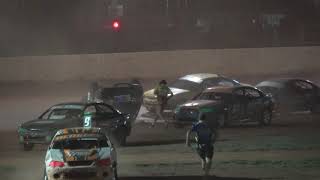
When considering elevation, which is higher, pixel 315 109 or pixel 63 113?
pixel 63 113

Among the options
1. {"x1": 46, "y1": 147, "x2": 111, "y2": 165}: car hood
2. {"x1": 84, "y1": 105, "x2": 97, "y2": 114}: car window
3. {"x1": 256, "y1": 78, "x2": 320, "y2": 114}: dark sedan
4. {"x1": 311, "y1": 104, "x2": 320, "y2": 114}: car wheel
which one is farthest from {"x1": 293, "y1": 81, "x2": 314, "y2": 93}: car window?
{"x1": 46, "y1": 147, "x2": 111, "y2": 165}: car hood

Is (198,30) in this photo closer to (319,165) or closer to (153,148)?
(153,148)

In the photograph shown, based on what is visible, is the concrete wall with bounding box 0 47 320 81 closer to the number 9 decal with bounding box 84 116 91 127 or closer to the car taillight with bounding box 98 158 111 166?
the number 9 decal with bounding box 84 116 91 127

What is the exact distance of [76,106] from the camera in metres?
19.6

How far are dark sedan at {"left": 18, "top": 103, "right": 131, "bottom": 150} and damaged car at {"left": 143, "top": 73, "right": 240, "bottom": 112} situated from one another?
5.82 m

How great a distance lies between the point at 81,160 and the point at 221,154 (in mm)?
5484

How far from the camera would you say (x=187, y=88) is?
89.2 ft

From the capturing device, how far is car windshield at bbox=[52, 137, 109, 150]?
41.7 ft

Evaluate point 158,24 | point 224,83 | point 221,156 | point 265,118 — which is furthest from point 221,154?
point 158,24

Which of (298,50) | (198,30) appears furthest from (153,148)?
(198,30)

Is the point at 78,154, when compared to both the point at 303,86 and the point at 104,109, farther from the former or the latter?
the point at 303,86

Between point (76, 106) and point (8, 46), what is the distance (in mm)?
24863

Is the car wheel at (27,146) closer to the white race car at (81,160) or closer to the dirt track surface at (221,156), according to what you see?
the dirt track surface at (221,156)

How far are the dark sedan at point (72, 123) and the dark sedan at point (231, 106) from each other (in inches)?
147
